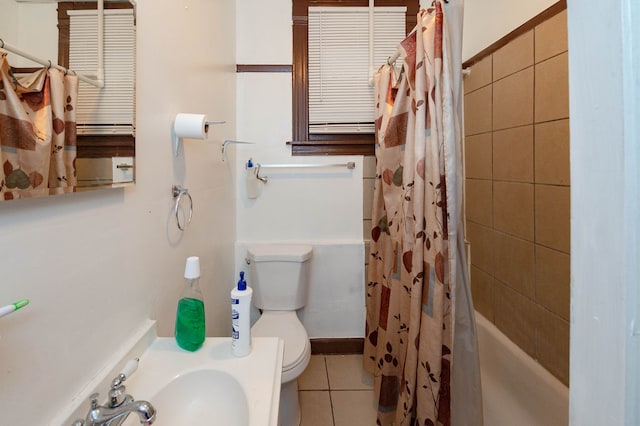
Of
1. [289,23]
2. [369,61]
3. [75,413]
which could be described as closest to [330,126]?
[369,61]

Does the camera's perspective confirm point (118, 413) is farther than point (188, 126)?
No

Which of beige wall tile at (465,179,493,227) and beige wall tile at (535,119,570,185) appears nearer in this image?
beige wall tile at (535,119,570,185)

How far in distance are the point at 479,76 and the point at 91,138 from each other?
2014mm

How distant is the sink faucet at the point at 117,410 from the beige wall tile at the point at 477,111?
2001mm

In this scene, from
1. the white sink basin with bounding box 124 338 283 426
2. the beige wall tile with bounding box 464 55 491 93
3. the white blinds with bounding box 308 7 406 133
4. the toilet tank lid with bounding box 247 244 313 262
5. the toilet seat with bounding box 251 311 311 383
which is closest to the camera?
the white sink basin with bounding box 124 338 283 426

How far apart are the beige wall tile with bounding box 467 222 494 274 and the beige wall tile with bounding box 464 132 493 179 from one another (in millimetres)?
330

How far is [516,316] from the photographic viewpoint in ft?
5.25

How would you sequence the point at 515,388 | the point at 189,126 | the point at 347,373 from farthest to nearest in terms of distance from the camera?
1. the point at 347,373
2. the point at 515,388
3. the point at 189,126

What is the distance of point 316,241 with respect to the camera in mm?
2170

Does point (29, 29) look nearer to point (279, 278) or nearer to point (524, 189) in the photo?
point (279, 278)

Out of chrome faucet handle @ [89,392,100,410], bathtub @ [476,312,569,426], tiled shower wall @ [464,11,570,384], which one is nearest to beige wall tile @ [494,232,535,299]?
tiled shower wall @ [464,11,570,384]

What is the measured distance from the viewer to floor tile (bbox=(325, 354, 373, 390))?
1892 mm

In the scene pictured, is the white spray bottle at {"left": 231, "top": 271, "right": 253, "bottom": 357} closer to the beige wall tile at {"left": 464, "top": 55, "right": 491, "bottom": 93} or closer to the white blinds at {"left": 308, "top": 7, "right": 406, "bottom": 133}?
the white blinds at {"left": 308, "top": 7, "right": 406, "bottom": 133}

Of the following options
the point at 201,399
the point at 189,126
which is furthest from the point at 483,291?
the point at 189,126
